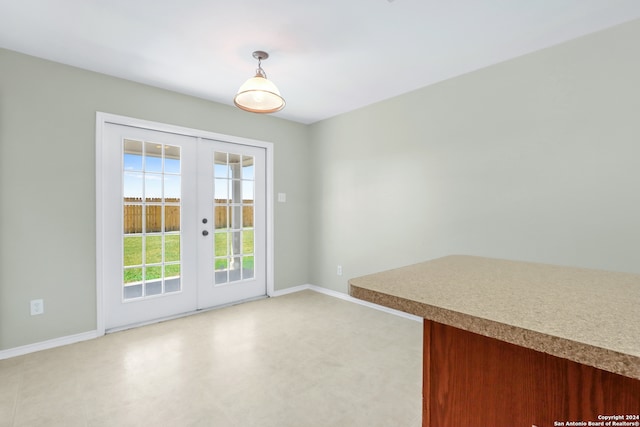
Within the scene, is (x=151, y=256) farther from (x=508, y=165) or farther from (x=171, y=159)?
(x=508, y=165)

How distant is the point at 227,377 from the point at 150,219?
1872mm

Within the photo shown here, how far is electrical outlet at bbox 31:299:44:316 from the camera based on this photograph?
2477 millimetres

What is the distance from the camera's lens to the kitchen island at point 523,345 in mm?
528

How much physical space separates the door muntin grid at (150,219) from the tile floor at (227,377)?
48 centimetres

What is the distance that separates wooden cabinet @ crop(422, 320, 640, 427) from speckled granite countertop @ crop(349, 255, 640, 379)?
108 mm

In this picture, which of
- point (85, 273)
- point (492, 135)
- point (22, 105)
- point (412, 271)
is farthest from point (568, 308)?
point (22, 105)

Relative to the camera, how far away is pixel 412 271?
104 centimetres

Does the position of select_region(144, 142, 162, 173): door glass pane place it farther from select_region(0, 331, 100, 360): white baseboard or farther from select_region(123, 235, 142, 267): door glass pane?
select_region(0, 331, 100, 360): white baseboard

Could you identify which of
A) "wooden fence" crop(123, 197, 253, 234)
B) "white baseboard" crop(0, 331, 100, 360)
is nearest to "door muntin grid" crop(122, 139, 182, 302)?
"wooden fence" crop(123, 197, 253, 234)

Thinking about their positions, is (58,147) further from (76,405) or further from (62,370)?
(76,405)

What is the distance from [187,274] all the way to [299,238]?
1.59 metres

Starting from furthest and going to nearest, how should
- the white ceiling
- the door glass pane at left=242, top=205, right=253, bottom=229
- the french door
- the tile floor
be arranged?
1. the door glass pane at left=242, top=205, right=253, bottom=229
2. the french door
3. the white ceiling
4. the tile floor

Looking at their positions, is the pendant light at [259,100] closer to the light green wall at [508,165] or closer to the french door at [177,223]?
the french door at [177,223]

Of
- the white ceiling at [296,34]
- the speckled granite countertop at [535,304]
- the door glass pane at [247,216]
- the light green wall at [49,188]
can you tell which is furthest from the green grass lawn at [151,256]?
the speckled granite countertop at [535,304]
